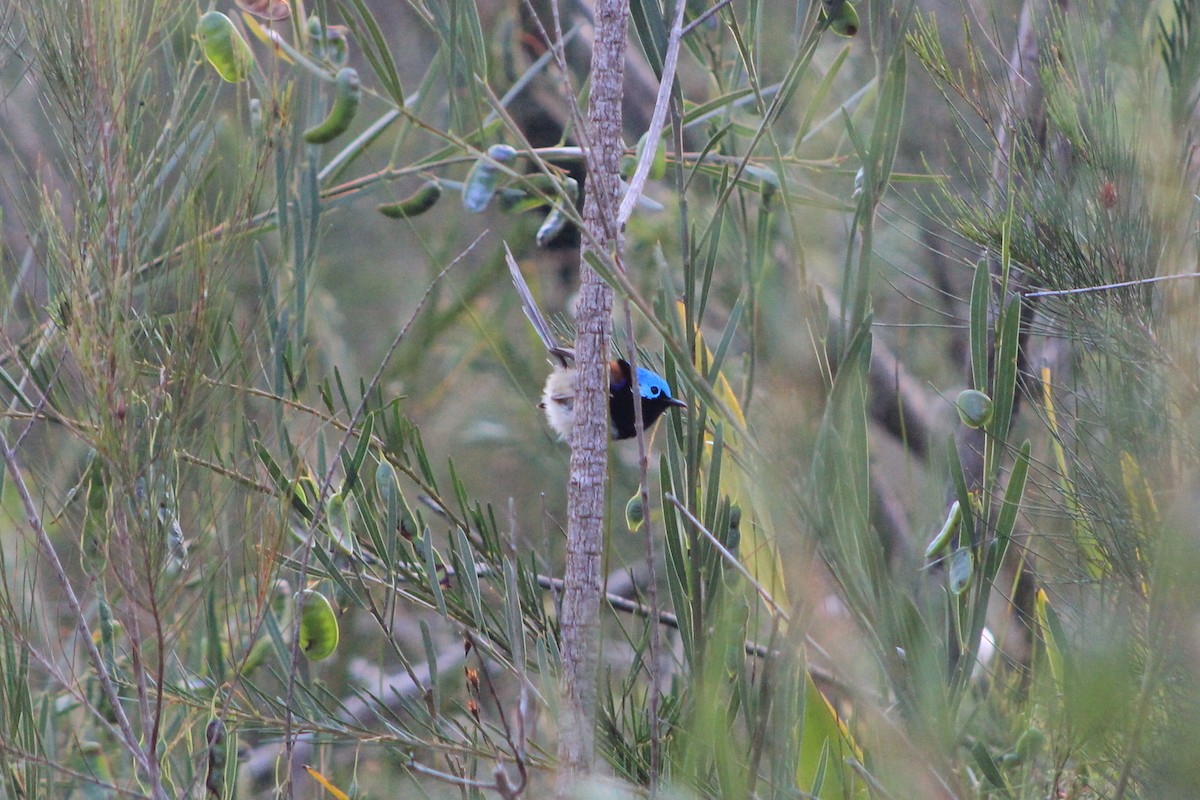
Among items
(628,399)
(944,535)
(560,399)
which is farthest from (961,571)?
(560,399)

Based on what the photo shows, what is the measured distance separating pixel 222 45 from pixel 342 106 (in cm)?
21

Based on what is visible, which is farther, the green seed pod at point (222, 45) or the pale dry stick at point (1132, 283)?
the green seed pod at point (222, 45)

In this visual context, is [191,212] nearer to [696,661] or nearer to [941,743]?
[696,661]

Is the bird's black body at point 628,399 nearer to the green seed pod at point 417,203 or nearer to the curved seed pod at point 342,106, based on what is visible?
the green seed pod at point 417,203

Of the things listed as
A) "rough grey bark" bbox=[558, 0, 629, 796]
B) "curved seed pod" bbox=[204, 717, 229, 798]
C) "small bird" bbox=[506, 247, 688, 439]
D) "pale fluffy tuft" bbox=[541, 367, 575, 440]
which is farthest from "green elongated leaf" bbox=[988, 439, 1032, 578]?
"pale fluffy tuft" bbox=[541, 367, 575, 440]

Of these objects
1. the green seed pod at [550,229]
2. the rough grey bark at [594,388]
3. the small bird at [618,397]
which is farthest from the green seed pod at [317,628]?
the small bird at [618,397]

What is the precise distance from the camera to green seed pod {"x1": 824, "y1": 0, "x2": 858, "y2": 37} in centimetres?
97

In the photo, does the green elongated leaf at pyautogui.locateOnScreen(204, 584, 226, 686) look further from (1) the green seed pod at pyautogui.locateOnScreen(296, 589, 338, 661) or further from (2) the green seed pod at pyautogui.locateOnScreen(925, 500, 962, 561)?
(2) the green seed pod at pyautogui.locateOnScreen(925, 500, 962, 561)

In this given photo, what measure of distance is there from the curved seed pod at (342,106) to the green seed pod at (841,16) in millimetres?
568

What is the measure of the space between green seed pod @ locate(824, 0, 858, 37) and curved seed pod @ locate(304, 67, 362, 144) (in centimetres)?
57

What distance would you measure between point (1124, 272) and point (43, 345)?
130 cm

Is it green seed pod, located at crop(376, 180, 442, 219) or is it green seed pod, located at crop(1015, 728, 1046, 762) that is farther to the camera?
green seed pod, located at crop(376, 180, 442, 219)


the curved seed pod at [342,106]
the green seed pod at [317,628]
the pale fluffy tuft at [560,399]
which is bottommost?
Result: the pale fluffy tuft at [560,399]

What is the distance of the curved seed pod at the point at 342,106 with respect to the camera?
128cm
